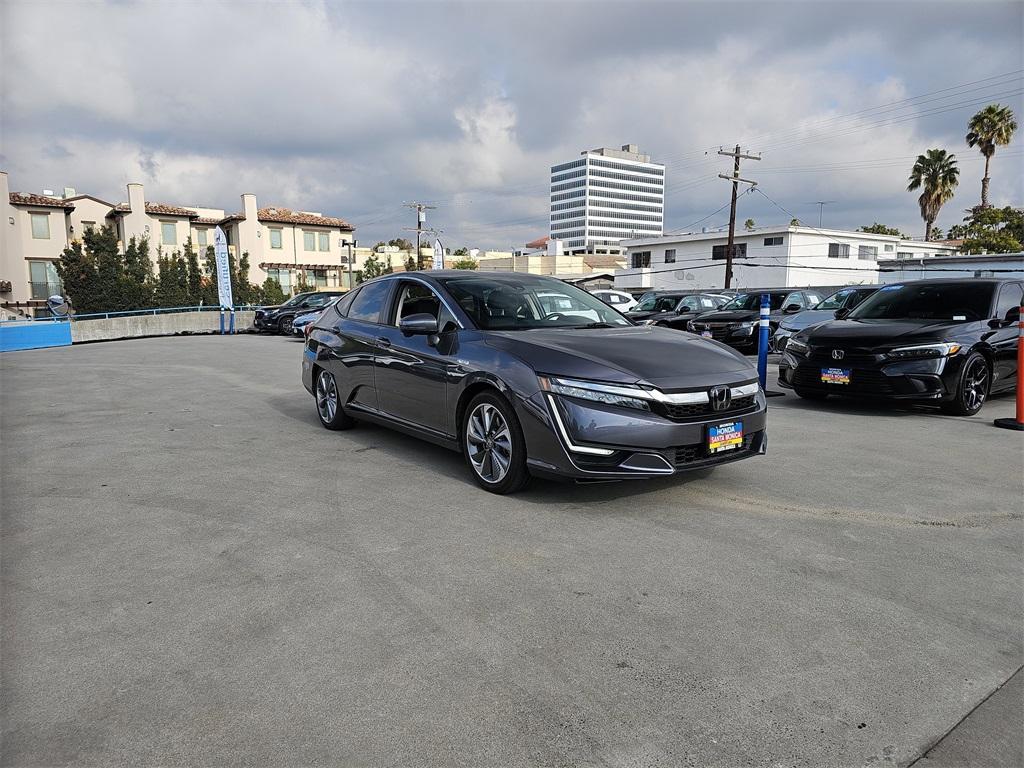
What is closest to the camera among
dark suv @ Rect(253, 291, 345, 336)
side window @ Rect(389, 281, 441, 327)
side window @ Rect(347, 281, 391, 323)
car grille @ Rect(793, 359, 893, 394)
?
side window @ Rect(389, 281, 441, 327)

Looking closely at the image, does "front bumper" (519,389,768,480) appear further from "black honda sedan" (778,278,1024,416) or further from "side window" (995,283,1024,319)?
"side window" (995,283,1024,319)

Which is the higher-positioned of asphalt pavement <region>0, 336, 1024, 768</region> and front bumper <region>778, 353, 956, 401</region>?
front bumper <region>778, 353, 956, 401</region>

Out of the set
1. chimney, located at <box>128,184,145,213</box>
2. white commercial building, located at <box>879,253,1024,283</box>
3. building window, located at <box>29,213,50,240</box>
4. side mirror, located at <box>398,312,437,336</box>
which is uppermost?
chimney, located at <box>128,184,145,213</box>

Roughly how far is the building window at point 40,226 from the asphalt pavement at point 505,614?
156 ft

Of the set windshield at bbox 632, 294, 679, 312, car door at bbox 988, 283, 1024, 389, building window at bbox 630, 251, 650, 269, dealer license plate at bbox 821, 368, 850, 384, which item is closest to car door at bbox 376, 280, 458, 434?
dealer license plate at bbox 821, 368, 850, 384

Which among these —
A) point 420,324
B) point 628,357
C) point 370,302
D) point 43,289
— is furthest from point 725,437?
point 43,289

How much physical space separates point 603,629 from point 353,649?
3.42ft

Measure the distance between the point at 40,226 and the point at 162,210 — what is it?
8.16 metres

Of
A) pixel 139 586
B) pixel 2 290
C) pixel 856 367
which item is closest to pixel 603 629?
pixel 139 586

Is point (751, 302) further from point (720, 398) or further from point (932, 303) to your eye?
point (720, 398)

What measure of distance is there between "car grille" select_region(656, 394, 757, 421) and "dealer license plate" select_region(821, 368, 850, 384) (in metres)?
3.81

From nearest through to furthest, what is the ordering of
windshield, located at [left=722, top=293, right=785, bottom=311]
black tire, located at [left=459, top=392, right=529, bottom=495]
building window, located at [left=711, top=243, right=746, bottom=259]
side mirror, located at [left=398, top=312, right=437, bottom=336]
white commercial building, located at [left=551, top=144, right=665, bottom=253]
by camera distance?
black tire, located at [left=459, top=392, right=529, bottom=495] < side mirror, located at [left=398, top=312, right=437, bottom=336] < windshield, located at [left=722, top=293, right=785, bottom=311] < building window, located at [left=711, top=243, right=746, bottom=259] < white commercial building, located at [left=551, top=144, right=665, bottom=253]

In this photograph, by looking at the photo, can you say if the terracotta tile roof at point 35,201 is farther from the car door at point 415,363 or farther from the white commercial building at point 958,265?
the white commercial building at point 958,265

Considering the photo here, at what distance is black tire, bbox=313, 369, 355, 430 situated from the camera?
7133 mm
